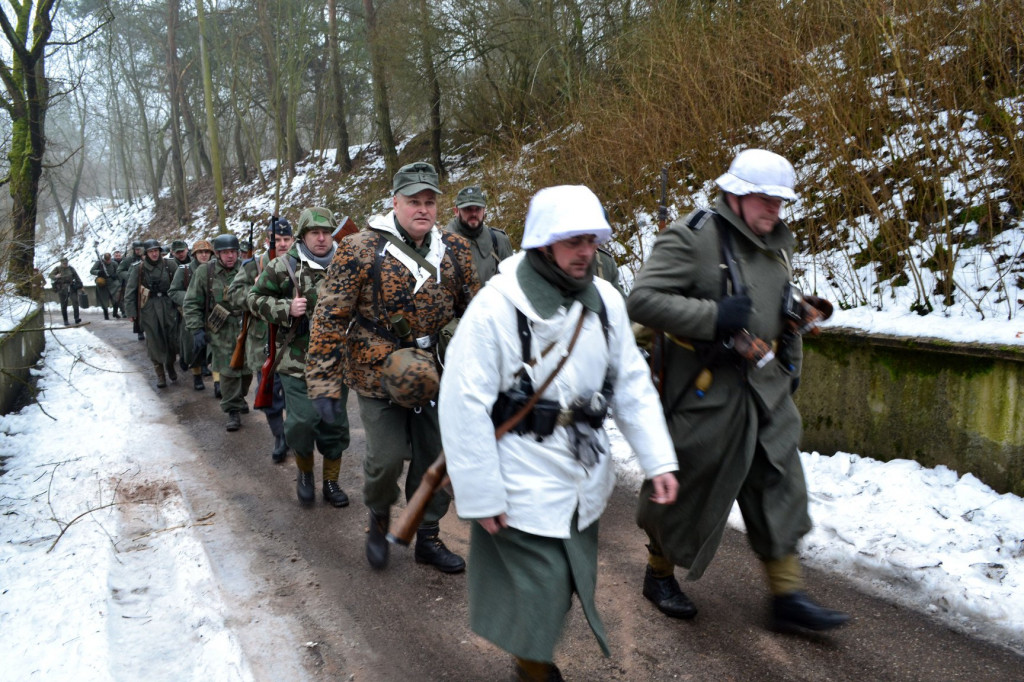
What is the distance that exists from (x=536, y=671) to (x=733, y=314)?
153 cm

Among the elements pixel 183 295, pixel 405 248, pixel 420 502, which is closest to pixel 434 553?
pixel 420 502

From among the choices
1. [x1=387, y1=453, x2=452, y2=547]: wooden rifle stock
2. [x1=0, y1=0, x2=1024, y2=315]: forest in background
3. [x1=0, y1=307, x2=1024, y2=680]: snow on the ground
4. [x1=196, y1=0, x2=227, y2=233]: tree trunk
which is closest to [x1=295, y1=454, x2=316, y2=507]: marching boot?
[x1=0, y1=307, x2=1024, y2=680]: snow on the ground

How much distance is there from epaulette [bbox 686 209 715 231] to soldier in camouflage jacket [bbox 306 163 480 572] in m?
1.31

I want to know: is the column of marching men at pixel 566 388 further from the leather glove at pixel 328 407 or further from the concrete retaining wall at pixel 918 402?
the concrete retaining wall at pixel 918 402

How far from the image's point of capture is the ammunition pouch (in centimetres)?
823

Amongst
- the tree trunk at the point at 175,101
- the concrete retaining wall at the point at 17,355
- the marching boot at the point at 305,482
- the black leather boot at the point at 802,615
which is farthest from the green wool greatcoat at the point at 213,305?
the tree trunk at the point at 175,101

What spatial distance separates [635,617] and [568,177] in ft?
24.6

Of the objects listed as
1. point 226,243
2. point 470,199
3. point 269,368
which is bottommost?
point 269,368

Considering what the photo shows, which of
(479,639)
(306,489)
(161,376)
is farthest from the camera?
(161,376)

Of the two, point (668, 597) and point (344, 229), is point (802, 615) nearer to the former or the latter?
point (668, 597)

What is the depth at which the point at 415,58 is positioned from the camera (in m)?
18.9

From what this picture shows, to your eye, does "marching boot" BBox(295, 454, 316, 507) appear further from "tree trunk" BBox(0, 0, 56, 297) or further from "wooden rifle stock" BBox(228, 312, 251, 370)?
"tree trunk" BBox(0, 0, 56, 297)

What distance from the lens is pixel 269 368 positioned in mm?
5961

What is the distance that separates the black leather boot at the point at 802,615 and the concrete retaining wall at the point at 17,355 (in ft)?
20.0
